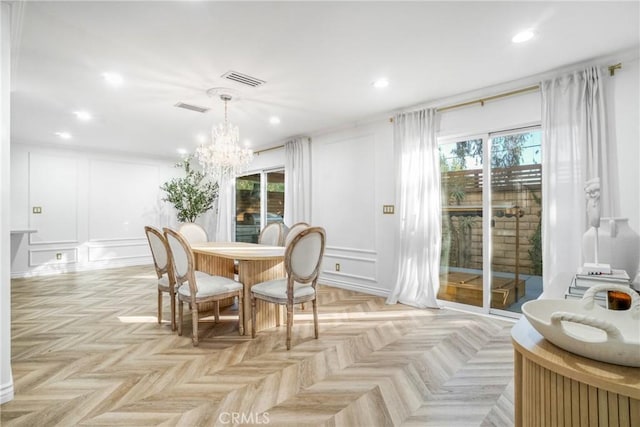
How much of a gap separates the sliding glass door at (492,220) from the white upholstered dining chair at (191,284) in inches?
104

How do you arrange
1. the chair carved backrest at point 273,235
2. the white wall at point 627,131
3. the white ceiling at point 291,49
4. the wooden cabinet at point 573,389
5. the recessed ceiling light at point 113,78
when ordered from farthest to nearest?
the chair carved backrest at point 273,235, the recessed ceiling light at point 113,78, the white wall at point 627,131, the white ceiling at point 291,49, the wooden cabinet at point 573,389

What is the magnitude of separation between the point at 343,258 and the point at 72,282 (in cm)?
448

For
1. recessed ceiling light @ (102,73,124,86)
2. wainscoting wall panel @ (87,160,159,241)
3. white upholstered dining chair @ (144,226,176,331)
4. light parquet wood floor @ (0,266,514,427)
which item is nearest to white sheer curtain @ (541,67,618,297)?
light parquet wood floor @ (0,266,514,427)

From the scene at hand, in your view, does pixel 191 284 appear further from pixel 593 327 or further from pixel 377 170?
pixel 377 170

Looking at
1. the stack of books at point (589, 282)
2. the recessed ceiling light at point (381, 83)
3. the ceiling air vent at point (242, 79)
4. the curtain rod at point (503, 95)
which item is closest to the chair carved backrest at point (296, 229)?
the ceiling air vent at point (242, 79)

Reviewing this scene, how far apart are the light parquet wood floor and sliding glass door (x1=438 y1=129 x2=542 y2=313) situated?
43 cm

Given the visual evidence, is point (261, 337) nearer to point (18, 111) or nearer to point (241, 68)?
point (241, 68)

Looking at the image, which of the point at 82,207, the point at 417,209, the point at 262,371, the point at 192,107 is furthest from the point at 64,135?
the point at 417,209

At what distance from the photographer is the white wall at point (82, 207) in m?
5.98

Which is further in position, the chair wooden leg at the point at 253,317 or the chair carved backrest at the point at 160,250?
the chair carved backrest at the point at 160,250

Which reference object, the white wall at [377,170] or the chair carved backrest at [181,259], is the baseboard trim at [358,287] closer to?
the white wall at [377,170]

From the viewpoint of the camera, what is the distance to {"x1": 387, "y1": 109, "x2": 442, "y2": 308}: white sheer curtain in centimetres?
398

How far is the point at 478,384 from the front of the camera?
2221 millimetres

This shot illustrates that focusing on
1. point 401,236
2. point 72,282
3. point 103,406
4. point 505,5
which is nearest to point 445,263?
point 401,236
